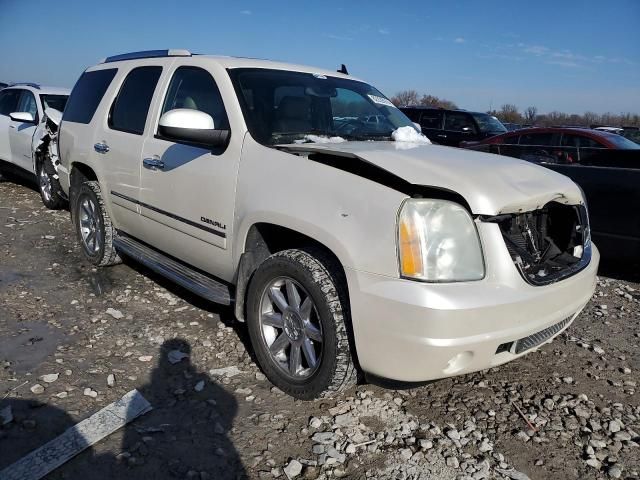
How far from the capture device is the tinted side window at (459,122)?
1299cm

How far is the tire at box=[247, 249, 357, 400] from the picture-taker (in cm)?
261

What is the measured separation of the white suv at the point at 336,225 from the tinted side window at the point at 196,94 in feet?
0.05

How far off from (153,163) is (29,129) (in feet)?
16.8

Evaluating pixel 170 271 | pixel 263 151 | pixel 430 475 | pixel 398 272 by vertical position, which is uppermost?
pixel 263 151

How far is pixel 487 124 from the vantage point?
43.4ft

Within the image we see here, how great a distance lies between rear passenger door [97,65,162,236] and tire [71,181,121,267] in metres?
0.14

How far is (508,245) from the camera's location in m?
2.53

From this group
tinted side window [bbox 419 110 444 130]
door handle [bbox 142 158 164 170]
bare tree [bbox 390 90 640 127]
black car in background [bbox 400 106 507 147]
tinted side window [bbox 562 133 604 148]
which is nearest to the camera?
door handle [bbox 142 158 164 170]

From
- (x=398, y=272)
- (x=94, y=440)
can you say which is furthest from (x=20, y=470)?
(x=398, y=272)

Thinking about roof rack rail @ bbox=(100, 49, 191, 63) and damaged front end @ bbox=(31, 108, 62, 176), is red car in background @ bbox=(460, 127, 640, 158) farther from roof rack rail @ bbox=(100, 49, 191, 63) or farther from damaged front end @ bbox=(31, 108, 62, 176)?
damaged front end @ bbox=(31, 108, 62, 176)

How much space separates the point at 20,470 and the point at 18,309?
2.04 m

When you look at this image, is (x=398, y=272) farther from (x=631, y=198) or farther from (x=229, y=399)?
(x=631, y=198)

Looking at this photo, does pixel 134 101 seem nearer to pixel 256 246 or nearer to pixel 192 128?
pixel 192 128

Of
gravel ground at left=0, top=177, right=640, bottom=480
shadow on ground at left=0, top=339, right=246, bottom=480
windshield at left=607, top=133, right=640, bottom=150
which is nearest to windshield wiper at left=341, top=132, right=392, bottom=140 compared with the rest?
gravel ground at left=0, top=177, right=640, bottom=480
